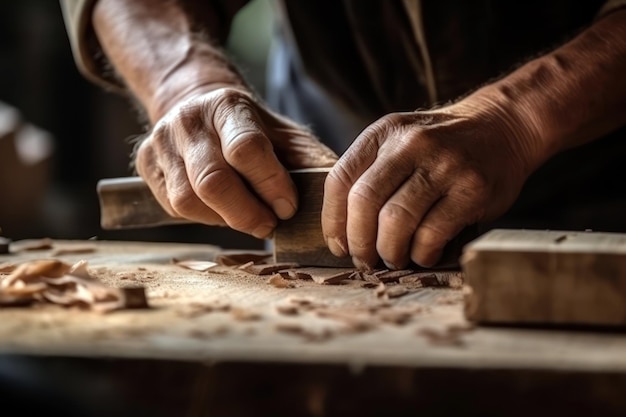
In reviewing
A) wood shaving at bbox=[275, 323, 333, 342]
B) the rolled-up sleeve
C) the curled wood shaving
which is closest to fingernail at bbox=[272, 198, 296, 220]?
the curled wood shaving

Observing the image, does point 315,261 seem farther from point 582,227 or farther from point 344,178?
point 582,227

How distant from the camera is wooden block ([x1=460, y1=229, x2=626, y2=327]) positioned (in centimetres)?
97

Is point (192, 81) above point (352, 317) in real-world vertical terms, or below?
above

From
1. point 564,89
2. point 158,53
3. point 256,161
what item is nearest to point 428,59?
point 564,89

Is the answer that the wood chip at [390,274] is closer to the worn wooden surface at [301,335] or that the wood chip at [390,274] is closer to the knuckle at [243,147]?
the worn wooden surface at [301,335]

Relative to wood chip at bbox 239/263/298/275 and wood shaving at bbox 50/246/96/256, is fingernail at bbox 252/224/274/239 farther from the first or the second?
wood shaving at bbox 50/246/96/256

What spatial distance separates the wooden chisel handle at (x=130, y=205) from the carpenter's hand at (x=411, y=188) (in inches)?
19.2

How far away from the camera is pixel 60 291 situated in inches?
47.1

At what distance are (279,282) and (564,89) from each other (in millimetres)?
694

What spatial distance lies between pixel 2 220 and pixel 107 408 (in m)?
3.48

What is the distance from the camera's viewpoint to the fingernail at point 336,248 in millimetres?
1480

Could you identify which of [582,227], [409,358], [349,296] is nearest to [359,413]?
[409,358]

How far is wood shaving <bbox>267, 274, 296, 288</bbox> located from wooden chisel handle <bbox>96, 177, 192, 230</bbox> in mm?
508

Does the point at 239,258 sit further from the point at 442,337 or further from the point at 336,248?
the point at 442,337
